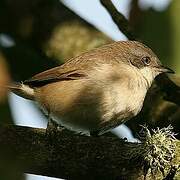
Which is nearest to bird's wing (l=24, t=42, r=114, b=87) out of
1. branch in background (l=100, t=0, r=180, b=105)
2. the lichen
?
branch in background (l=100, t=0, r=180, b=105)

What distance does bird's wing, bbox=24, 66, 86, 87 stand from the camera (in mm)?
3916

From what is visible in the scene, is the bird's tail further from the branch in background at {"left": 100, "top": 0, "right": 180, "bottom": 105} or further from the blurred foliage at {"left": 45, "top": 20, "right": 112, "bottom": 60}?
the branch in background at {"left": 100, "top": 0, "right": 180, "bottom": 105}

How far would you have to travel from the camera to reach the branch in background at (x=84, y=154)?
2.40 meters

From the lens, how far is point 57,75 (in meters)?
3.95

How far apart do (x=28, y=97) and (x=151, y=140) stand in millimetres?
1716

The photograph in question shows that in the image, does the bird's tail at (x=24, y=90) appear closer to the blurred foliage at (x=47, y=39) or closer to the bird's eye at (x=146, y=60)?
the blurred foliage at (x=47, y=39)

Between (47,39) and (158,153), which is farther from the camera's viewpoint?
(47,39)

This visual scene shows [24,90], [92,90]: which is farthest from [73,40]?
[92,90]

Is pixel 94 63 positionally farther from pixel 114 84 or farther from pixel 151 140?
pixel 151 140

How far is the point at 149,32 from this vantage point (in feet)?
10.6

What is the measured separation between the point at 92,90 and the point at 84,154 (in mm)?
1112

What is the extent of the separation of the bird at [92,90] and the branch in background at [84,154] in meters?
0.87

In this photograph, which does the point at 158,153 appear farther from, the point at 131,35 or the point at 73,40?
the point at 73,40

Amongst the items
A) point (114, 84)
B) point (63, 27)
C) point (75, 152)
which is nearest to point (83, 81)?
point (114, 84)
